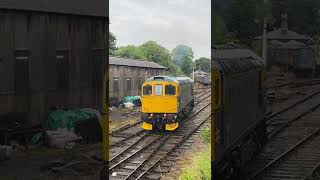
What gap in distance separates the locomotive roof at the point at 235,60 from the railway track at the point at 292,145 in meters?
0.49

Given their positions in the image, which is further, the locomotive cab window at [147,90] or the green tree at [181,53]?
the locomotive cab window at [147,90]

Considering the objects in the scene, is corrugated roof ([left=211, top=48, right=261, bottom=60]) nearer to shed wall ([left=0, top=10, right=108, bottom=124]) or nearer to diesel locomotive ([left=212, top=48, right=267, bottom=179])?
diesel locomotive ([left=212, top=48, right=267, bottom=179])

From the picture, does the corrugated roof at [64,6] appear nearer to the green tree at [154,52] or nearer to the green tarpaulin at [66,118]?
the green tree at [154,52]

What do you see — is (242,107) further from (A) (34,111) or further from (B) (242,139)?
(A) (34,111)

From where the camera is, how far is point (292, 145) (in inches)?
116

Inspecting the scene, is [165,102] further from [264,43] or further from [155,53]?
[264,43]

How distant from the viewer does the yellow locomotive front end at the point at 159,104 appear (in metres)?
2.92

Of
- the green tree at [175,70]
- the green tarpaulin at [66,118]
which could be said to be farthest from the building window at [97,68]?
the green tree at [175,70]

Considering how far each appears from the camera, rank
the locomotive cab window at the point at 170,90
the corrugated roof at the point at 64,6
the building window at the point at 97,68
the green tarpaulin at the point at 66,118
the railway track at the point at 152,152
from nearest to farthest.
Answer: the corrugated roof at the point at 64,6
the green tarpaulin at the point at 66,118
the building window at the point at 97,68
the railway track at the point at 152,152
the locomotive cab window at the point at 170,90

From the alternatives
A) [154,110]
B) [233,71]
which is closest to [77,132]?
[154,110]

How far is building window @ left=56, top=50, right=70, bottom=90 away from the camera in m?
2.57

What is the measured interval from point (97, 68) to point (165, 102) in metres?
0.74

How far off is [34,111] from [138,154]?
907mm

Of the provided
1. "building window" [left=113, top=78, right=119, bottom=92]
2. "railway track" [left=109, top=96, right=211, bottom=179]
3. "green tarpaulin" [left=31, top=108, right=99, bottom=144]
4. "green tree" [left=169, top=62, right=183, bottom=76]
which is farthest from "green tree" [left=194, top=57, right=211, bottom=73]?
"green tarpaulin" [left=31, top=108, right=99, bottom=144]
